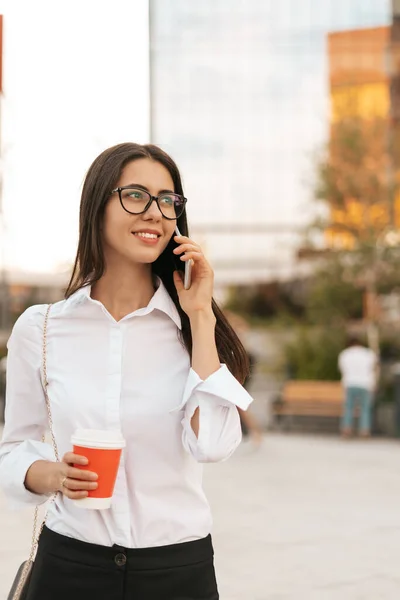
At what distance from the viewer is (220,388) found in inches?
71.6

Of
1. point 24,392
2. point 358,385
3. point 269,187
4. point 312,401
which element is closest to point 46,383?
point 24,392

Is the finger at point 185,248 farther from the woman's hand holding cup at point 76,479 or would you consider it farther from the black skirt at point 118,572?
the black skirt at point 118,572

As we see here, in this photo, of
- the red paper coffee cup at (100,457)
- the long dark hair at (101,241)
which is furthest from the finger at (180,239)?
the red paper coffee cup at (100,457)

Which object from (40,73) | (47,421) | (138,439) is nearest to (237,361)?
(138,439)

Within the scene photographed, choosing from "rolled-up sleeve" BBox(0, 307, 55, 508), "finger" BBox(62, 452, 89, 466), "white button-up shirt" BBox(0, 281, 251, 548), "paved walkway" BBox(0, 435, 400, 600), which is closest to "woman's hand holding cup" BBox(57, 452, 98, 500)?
"finger" BBox(62, 452, 89, 466)

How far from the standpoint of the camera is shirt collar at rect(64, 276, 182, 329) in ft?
6.56

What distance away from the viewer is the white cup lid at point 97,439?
5.48ft

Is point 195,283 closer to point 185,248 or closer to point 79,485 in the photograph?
point 185,248

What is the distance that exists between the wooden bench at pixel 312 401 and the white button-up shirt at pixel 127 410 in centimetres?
1205

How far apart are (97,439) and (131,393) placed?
256 mm

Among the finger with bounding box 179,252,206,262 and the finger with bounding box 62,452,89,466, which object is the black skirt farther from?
the finger with bounding box 179,252,206,262

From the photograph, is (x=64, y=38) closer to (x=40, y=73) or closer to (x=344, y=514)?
(x=40, y=73)

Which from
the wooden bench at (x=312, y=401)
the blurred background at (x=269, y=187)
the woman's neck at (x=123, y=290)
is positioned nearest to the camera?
the woman's neck at (x=123, y=290)

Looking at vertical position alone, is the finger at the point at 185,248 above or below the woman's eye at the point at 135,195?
below
